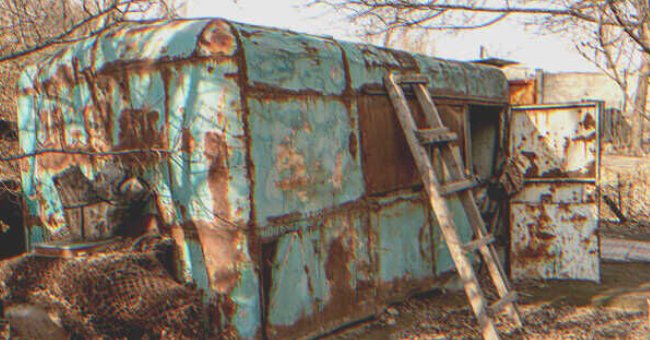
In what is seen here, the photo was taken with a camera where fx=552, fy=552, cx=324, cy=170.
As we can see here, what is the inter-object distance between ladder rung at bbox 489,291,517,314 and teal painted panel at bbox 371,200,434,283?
877mm

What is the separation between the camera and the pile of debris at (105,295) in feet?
10.5

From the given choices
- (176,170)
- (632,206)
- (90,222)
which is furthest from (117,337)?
(632,206)

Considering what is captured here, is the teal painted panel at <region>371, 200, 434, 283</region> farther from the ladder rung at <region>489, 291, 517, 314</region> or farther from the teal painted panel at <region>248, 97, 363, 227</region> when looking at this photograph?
the ladder rung at <region>489, 291, 517, 314</region>

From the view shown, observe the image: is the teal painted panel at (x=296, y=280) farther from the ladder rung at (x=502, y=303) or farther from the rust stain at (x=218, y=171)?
the ladder rung at (x=502, y=303)

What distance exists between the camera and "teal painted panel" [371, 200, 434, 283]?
16.0ft

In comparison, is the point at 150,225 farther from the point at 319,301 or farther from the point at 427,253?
the point at 427,253

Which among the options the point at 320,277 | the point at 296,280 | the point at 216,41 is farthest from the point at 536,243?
the point at 216,41

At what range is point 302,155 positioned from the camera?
13.6ft

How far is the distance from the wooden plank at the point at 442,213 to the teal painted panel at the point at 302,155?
0.51 metres

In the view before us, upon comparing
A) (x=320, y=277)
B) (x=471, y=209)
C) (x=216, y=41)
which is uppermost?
(x=216, y=41)

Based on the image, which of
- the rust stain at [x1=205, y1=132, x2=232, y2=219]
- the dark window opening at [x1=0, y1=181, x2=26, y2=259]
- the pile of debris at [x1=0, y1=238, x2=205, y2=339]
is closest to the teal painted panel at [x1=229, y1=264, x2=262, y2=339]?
the pile of debris at [x1=0, y1=238, x2=205, y2=339]

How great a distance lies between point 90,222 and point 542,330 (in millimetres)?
3868

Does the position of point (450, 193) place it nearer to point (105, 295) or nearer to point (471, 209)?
point (471, 209)

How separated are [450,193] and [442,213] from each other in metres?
0.28
